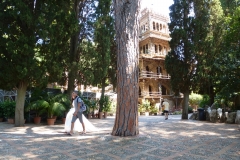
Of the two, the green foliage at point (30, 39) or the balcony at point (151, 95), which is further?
the balcony at point (151, 95)

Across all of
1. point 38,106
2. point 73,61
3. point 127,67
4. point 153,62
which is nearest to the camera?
point 127,67

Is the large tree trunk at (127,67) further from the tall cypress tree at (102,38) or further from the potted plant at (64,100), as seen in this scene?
the tall cypress tree at (102,38)

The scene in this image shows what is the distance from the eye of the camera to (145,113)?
22.5 metres

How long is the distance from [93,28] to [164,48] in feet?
64.1

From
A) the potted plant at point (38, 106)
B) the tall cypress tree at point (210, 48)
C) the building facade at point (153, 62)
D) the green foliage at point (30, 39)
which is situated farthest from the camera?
the building facade at point (153, 62)

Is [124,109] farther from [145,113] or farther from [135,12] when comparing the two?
[145,113]

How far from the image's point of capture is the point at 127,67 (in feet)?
20.7

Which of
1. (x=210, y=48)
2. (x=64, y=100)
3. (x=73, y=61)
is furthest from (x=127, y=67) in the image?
(x=210, y=48)

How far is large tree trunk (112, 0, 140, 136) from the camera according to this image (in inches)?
244

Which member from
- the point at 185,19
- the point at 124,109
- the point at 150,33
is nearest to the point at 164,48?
the point at 150,33

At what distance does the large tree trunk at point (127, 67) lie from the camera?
6207 millimetres

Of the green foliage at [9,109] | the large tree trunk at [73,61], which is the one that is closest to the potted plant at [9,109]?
the green foliage at [9,109]

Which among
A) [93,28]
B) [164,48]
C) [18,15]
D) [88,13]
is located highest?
[164,48]

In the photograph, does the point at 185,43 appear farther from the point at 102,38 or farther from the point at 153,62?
the point at 153,62
